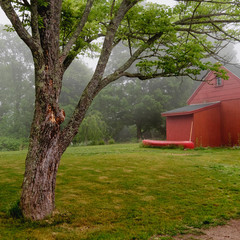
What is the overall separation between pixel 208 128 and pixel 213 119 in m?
0.94

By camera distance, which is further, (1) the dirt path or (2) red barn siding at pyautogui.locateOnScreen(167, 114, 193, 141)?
(2) red barn siding at pyautogui.locateOnScreen(167, 114, 193, 141)

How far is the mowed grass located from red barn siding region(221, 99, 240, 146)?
11831 mm

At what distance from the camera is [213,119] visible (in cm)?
2005

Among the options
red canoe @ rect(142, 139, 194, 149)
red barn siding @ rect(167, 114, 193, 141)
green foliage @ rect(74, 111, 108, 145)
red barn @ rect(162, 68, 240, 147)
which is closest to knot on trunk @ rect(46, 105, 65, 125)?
red canoe @ rect(142, 139, 194, 149)

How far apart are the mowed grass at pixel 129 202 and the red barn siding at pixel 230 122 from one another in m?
11.8

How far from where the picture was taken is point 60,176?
25.3 feet

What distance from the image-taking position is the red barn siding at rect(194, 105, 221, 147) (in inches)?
748

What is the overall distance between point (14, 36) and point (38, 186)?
1643 inches

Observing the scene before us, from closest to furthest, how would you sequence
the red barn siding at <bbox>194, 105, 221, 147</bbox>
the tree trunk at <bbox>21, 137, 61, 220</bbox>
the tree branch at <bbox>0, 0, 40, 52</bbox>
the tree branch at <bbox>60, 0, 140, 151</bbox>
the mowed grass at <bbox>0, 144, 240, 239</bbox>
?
1. the mowed grass at <bbox>0, 144, 240, 239</bbox>
2. the tree branch at <bbox>0, 0, 40, 52</bbox>
3. the tree trunk at <bbox>21, 137, 61, 220</bbox>
4. the tree branch at <bbox>60, 0, 140, 151</bbox>
5. the red barn siding at <bbox>194, 105, 221, 147</bbox>

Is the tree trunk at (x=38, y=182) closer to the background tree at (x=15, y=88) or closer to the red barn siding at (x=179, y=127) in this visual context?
the red barn siding at (x=179, y=127)

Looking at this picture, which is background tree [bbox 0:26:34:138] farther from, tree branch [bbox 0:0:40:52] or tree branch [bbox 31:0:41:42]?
tree branch [bbox 0:0:40:52]

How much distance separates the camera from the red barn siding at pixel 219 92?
63.7ft

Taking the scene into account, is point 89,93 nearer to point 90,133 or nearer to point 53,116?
point 53,116

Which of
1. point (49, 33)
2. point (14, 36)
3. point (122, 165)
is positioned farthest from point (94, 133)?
point (14, 36)
